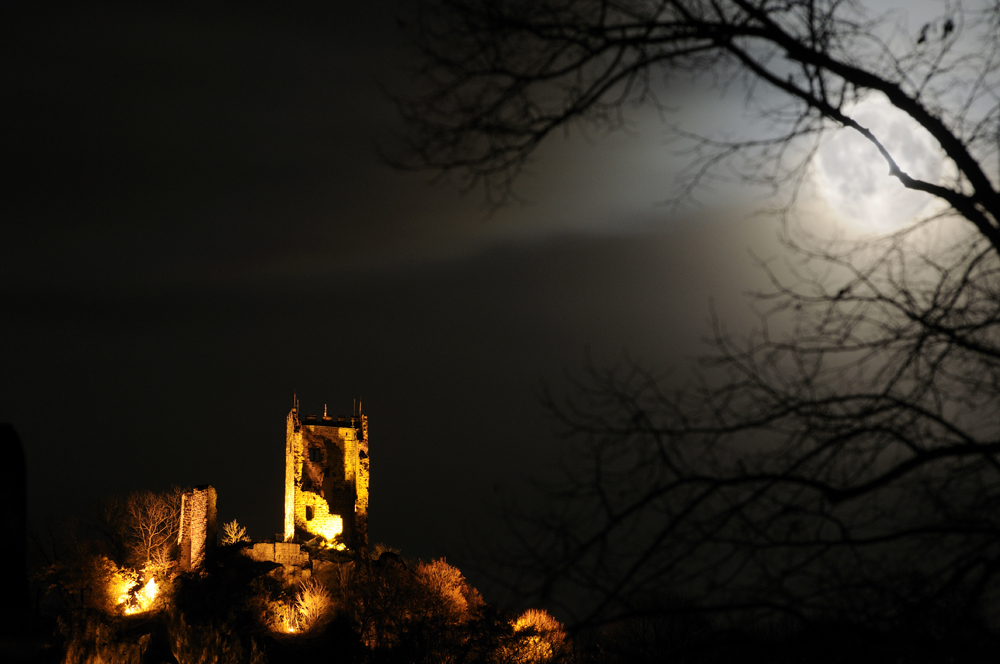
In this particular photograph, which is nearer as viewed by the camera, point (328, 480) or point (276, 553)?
point (276, 553)

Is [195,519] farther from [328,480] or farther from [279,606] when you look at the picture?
[328,480]

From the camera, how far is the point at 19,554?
3414 millimetres

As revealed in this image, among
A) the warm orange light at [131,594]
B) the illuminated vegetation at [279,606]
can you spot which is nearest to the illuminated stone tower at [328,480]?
the illuminated vegetation at [279,606]

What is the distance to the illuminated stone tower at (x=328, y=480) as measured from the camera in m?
46.5

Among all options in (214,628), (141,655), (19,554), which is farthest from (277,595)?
(19,554)

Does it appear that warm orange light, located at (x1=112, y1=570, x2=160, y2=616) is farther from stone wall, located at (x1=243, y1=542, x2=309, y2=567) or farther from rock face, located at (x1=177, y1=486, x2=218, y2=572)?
stone wall, located at (x1=243, y1=542, x2=309, y2=567)

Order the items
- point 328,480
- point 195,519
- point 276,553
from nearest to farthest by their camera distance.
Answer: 1. point 195,519
2. point 276,553
3. point 328,480

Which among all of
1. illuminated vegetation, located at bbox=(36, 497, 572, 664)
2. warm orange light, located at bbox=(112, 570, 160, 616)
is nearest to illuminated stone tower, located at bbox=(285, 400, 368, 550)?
illuminated vegetation, located at bbox=(36, 497, 572, 664)

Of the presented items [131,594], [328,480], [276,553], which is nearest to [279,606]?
[276,553]

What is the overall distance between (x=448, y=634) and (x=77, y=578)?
A: 15401 mm

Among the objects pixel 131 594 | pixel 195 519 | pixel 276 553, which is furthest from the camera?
pixel 276 553

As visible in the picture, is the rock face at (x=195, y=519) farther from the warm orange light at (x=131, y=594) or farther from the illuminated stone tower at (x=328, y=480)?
the illuminated stone tower at (x=328, y=480)

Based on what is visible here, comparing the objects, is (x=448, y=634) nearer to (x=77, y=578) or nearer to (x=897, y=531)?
(x=77, y=578)

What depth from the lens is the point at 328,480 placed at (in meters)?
48.7
